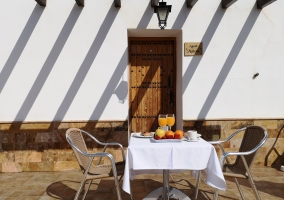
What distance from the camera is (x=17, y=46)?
426 centimetres

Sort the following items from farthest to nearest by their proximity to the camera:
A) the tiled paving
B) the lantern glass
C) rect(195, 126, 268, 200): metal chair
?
the lantern glass → the tiled paving → rect(195, 126, 268, 200): metal chair

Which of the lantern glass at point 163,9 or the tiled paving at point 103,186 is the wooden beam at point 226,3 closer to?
the lantern glass at point 163,9

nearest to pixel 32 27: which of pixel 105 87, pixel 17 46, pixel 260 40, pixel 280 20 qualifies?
pixel 17 46

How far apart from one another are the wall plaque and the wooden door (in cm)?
44

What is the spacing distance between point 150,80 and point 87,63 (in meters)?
1.18

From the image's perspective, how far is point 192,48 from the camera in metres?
4.39

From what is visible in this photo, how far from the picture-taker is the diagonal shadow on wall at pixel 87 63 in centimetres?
430

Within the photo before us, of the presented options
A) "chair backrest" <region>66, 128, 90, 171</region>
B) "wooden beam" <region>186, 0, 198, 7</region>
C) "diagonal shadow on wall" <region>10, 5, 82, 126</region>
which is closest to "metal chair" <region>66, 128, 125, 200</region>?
"chair backrest" <region>66, 128, 90, 171</region>

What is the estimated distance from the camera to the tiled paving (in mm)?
3148

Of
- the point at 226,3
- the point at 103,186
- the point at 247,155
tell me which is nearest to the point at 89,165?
the point at 103,186

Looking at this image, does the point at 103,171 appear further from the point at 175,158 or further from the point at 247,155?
the point at 247,155

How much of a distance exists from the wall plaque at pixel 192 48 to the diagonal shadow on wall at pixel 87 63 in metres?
1.29

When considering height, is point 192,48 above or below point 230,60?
above

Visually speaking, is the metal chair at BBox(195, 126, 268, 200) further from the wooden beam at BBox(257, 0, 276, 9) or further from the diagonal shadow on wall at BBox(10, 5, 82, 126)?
the diagonal shadow on wall at BBox(10, 5, 82, 126)
